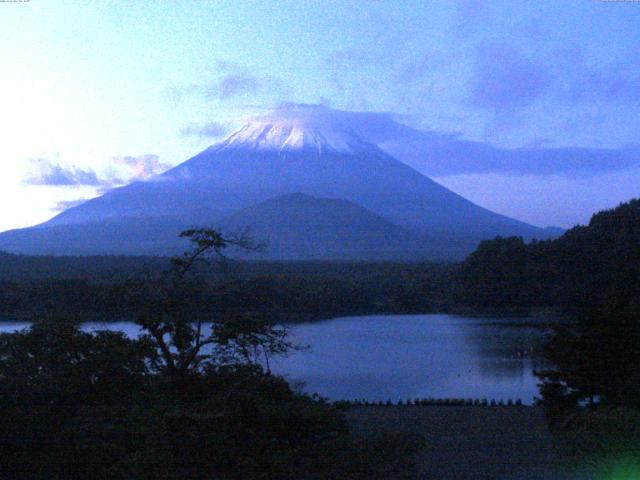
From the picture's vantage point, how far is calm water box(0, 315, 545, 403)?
43.0ft

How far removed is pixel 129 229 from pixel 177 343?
5487 centimetres

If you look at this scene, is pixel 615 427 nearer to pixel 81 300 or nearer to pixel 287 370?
pixel 287 370

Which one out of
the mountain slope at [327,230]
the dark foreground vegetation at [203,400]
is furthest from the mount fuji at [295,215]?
the dark foreground vegetation at [203,400]

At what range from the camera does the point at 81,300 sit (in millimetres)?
14789

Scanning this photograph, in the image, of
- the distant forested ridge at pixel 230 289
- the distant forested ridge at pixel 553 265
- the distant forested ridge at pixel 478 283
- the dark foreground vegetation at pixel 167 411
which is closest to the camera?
the dark foreground vegetation at pixel 167 411

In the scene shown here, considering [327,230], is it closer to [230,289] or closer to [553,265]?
[553,265]

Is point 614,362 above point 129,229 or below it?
below

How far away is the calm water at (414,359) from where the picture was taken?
13.1 meters

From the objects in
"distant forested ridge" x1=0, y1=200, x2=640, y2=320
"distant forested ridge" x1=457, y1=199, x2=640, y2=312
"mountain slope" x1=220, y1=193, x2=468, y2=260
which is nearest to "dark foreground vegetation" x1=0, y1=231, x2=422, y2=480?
"distant forested ridge" x1=0, y1=200, x2=640, y2=320

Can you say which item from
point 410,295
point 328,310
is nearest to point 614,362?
point 328,310

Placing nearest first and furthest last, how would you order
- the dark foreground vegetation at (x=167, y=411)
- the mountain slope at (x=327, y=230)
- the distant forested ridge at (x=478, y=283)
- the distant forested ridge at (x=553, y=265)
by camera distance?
the dark foreground vegetation at (x=167, y=411)
the distant forested ridge at (x=478, y=283)
the distant forested ridge at (x=553, y=265)
the mountain slope at (x=327, y=230)

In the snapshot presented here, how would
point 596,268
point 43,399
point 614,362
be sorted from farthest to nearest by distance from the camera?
point 596,268 → point 614,362 → point 43,399

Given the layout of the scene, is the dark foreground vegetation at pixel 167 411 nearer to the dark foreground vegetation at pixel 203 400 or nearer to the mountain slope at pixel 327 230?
the dark foreground vegetation at pixel 203 400

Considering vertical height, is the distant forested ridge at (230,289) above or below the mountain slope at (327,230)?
below
